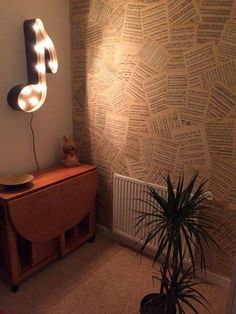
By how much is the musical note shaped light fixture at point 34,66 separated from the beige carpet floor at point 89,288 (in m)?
1.36

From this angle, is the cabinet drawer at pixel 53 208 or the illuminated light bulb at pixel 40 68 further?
the illuminated light bulb at pixel 40 68

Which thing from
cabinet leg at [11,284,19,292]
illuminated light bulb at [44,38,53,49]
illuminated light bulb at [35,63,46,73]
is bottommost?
cabinet leg at [11,284,19,292]

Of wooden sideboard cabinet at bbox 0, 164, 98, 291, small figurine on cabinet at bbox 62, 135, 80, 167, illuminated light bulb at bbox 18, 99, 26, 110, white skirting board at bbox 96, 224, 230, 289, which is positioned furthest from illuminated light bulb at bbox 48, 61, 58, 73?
white skirting board at bbox 96, 224, 230, 289

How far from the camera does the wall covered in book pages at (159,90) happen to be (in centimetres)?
171

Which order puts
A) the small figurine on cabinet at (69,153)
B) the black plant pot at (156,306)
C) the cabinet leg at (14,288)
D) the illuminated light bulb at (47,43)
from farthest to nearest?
1. the small figurine on cabinet at (69,153)
2. the illuminated light bulb at (47,43)
3. the cabinet leg at (14,288)
4. the black plant pot at (156,306)

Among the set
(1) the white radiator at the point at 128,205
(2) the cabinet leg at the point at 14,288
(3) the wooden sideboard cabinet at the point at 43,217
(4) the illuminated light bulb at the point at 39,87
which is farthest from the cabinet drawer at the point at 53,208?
(4) the illuminated light bulb at the point at 39,87

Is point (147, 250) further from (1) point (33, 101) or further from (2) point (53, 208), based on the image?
(1) point (33, 101)

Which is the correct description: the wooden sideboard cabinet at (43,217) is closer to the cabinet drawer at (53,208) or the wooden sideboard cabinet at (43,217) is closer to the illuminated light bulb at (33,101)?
the cabinet drawer at (53,208)

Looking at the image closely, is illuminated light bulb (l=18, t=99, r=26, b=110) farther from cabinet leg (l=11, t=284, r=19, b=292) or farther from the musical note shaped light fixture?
cabinet leg (l=11, t=284, r=19, b=292)

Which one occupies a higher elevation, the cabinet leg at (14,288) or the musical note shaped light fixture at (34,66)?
the musical note shaped light fixture at (34,66)

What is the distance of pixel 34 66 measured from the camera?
Result: 2010mm

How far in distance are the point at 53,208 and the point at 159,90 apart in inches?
49.0

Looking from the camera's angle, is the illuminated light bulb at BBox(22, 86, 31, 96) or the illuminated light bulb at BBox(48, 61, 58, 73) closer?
the illuminated light bulb at BBox(22, 86, 31, 96)

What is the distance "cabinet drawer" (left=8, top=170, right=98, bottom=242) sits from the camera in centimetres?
176
